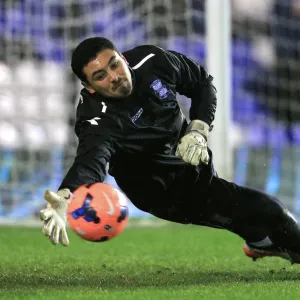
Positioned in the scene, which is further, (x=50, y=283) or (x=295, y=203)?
(x=295, y=203)

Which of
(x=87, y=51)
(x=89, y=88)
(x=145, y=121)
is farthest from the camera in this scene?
(x=145, y=121)

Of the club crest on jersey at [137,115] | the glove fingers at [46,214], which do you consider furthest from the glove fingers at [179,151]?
the glove fingers at [46,214]

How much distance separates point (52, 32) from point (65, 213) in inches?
231

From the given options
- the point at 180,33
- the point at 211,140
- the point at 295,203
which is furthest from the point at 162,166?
the point at 295,203

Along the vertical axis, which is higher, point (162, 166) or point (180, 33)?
point (180, 33)

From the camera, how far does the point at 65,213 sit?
4.21m

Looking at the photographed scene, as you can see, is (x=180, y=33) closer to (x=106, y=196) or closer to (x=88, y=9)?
(x=88, y=9)

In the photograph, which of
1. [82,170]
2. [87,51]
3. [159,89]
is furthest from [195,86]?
[82,170]

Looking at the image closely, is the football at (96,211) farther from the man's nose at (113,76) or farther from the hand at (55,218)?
the man's nose at (113,76)

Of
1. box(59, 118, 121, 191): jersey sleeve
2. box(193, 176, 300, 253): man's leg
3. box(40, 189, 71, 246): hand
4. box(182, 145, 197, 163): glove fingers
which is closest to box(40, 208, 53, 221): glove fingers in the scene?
box(40, 189, 71, 246): hand

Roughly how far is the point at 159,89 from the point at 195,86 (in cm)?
39

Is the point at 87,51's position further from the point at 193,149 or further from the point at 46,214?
the point at 46,214

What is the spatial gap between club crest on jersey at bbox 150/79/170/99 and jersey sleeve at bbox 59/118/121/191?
0.35 m

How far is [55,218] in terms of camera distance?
4.16 m
